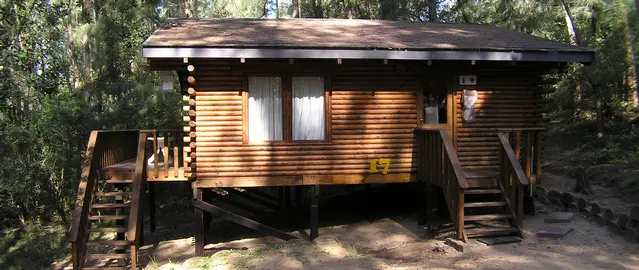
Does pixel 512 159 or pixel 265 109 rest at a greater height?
pixel 265 109

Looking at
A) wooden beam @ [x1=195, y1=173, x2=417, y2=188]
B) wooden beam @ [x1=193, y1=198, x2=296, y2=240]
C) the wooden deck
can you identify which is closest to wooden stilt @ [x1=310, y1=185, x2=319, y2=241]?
wooden beam @ [x1=195, y1=173, x2=417, y2=188]

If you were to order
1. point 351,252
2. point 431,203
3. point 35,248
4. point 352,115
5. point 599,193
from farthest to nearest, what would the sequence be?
point 35,248 → point 599,193 → point 352,115 → point 431,203 → point 351,252

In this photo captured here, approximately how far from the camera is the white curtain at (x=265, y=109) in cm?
913

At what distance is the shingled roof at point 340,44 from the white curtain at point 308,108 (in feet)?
2.84

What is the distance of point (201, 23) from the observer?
1116 centimetres

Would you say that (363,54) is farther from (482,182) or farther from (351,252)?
(351,252)

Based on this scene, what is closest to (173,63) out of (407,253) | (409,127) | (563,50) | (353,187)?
(409,127)

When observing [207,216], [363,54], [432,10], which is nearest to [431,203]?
[363,54]

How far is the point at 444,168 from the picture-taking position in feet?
27.5

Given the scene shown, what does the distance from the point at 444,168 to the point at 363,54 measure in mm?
2585

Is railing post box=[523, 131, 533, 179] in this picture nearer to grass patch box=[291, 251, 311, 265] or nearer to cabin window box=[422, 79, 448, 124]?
cabin window box=[422, 79, 448, 124]

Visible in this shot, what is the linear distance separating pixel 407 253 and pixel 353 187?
927 centimetres

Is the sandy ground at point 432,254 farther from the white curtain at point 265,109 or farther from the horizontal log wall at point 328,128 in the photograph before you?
the white curtain at point 265,109

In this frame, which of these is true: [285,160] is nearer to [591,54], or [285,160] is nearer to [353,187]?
[591,54]
